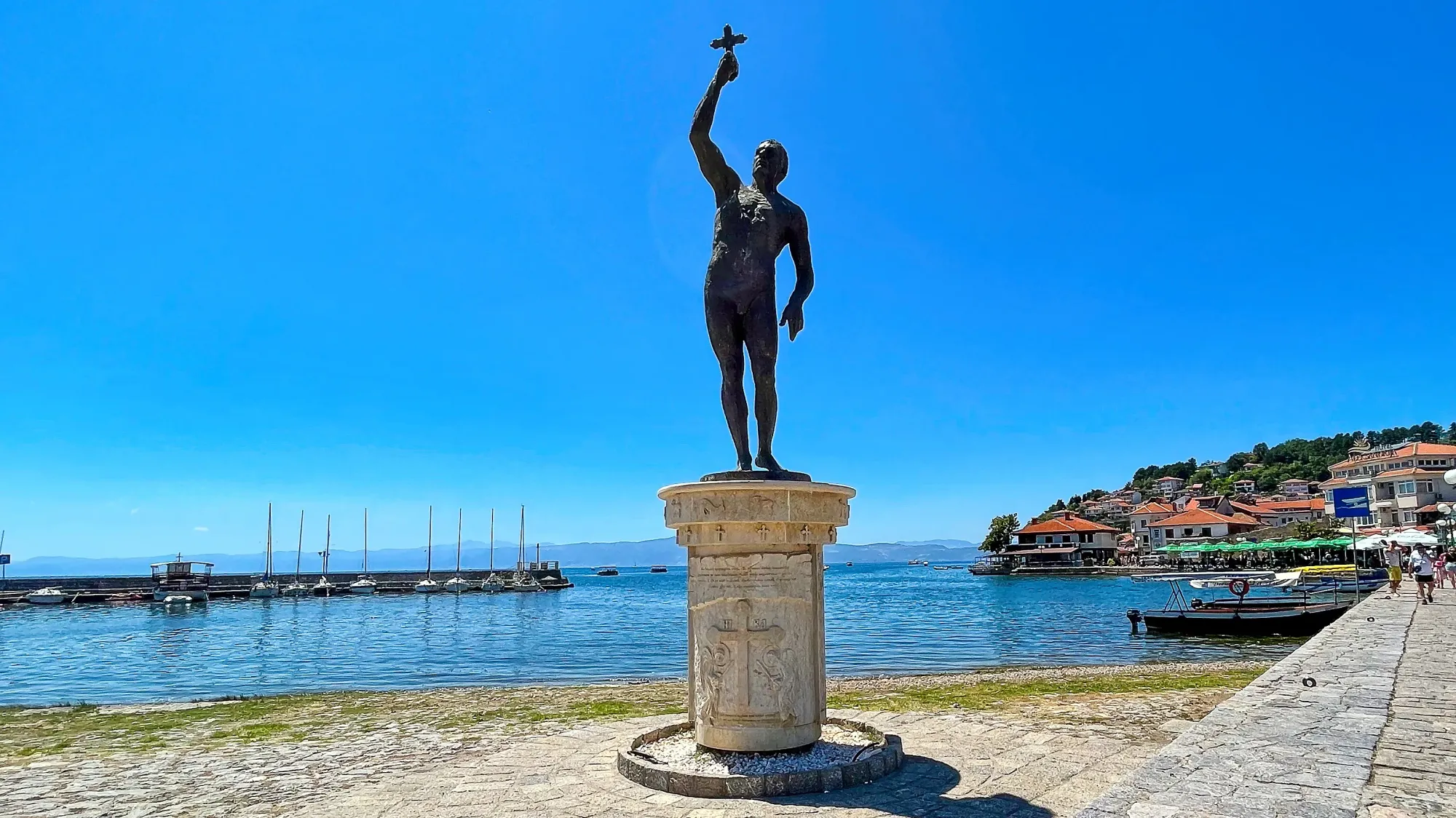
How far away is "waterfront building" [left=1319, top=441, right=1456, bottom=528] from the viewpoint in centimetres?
6861

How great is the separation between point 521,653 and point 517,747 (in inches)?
944

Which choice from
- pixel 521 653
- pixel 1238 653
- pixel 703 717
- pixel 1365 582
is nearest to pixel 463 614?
pixel 521 653

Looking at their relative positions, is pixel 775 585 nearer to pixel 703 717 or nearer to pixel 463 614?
pixel 703 717

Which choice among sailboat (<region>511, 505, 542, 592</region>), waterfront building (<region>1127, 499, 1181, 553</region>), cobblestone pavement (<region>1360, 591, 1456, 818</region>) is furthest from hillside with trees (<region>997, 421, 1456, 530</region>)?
cobblestone pavement (<region>1360, 591, 1456, 818</region>)

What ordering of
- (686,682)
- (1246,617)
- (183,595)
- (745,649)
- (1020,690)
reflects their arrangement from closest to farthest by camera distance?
1. (745,649)
2. (1020,690)
3. (686,682)
4. (1246,617)
5. (183,595)

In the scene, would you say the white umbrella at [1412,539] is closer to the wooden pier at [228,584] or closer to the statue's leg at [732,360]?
the statue's leg at [732,360]

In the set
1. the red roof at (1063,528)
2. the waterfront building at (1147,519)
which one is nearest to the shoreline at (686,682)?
the waterfront building at (1147,519)

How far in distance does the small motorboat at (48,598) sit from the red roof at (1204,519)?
4250 inches

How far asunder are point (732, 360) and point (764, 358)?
250 millimetres

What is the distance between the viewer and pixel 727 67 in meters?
6.68

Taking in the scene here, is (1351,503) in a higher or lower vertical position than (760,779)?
higher

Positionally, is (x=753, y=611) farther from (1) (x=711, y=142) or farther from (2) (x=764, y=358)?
(1) (x=711, y=142)

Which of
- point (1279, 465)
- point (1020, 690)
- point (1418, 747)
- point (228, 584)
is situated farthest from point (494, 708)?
point (1279, 465)

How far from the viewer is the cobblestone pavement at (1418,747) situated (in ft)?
13.9
